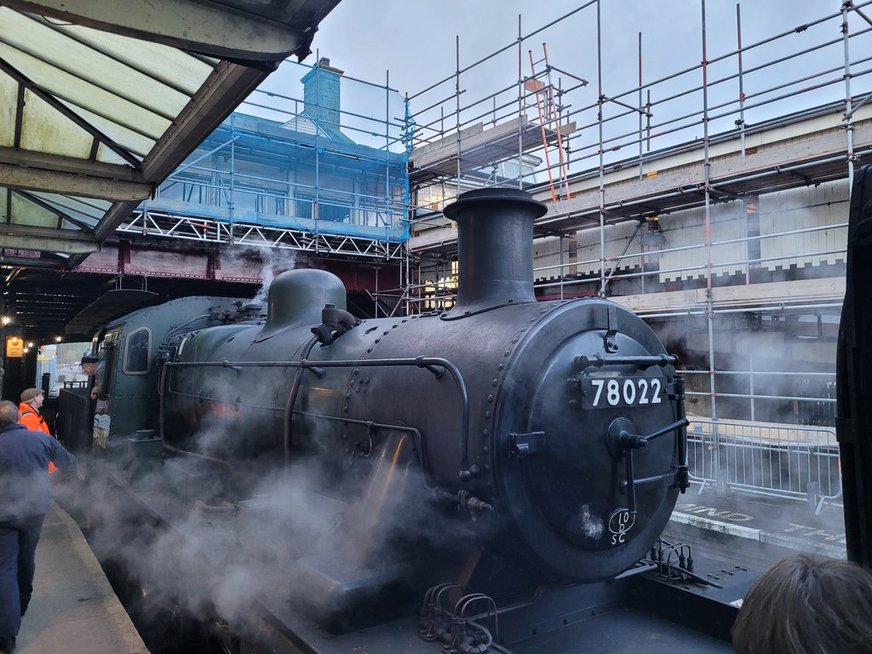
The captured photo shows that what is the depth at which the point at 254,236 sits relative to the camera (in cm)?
1196

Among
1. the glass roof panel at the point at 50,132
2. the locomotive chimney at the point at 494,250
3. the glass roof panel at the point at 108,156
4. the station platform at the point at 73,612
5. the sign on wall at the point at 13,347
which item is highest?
the glass roof panel at the point at 50,132

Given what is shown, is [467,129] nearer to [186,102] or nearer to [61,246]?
[61,246]

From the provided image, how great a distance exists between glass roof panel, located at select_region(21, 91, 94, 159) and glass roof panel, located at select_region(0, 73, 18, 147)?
7cm

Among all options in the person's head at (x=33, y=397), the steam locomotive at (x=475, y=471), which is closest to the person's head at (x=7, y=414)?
the person's head at (x=33, y=397)

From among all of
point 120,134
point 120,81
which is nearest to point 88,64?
point 120,81

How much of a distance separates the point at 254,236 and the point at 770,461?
9.46 metres

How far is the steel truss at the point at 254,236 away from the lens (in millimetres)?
10492

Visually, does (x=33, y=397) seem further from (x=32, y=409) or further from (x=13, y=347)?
(x=13, y=347)

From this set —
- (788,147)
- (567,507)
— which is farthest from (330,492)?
(788,147)

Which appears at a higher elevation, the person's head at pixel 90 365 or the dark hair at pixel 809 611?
the person's head at pixel 90 365

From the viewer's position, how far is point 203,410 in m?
5.44

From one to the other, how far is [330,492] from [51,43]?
3021 mm

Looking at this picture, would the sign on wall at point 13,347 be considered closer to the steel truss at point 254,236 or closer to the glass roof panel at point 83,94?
the steel truss at point 254,236

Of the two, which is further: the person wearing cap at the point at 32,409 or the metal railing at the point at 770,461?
the metal railing at the point at 770,461
